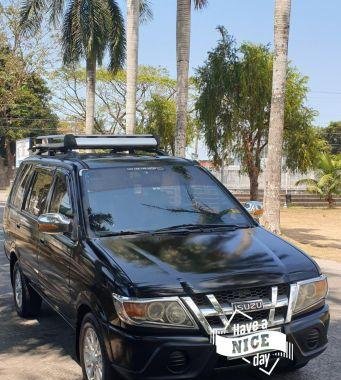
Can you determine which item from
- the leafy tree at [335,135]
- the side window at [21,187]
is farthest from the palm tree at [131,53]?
the leafy tree at [335,135]

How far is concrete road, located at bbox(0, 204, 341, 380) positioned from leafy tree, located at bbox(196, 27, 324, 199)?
20196mm

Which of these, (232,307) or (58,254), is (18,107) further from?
(232,307)

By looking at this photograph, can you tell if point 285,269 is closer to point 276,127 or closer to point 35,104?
point 276,127

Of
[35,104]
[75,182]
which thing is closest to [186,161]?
[75,182]

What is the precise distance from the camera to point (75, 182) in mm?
4836

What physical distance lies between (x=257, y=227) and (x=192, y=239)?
0.79m

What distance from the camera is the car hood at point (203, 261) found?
3.58 m

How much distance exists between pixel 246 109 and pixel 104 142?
21657 millimetres

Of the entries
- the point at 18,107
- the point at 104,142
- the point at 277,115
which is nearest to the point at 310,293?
the point at 104,142

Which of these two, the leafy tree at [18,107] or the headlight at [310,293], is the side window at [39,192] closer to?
the headlight at [310,293]

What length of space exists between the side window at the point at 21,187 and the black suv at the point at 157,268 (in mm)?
738

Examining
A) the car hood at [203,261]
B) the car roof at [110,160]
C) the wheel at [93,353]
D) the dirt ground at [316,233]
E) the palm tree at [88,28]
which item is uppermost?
the palm tree at [88,28]

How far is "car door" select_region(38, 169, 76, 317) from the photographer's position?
181 inches

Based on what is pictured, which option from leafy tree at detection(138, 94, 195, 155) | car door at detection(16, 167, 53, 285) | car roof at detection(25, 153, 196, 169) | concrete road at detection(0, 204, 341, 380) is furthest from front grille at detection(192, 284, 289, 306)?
leafy tree at detection(138, 94, 195, 155)
